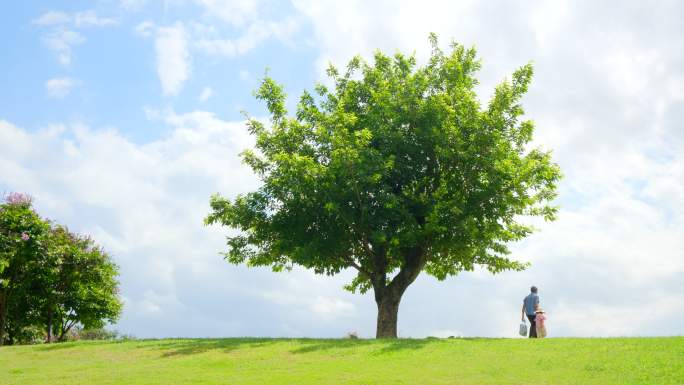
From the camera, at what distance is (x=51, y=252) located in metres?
46.0

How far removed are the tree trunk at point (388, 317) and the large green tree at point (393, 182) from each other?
0.05m

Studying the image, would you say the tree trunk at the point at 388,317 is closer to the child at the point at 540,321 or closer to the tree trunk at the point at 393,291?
the tree trunk at the point at 393,291

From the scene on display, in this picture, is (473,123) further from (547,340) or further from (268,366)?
(268,366)

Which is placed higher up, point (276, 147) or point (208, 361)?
point (276, 147)

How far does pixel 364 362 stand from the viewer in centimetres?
2225

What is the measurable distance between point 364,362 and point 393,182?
43.4 feet

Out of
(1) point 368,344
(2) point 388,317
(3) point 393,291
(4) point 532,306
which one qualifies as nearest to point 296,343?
(1) point 368,344

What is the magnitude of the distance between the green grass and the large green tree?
22.1 feet

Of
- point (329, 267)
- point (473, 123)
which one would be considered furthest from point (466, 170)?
point (329, 267)

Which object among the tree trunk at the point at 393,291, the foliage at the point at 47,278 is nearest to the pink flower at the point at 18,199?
the foliage at the point at 47,278

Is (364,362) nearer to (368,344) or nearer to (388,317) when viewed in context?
(368,344)

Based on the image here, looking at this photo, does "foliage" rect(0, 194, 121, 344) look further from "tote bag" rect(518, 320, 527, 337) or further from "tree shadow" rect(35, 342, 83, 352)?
"tote bag" rect(518, 320, 527, 337)

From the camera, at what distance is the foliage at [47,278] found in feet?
146

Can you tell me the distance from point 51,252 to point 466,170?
2976cm
